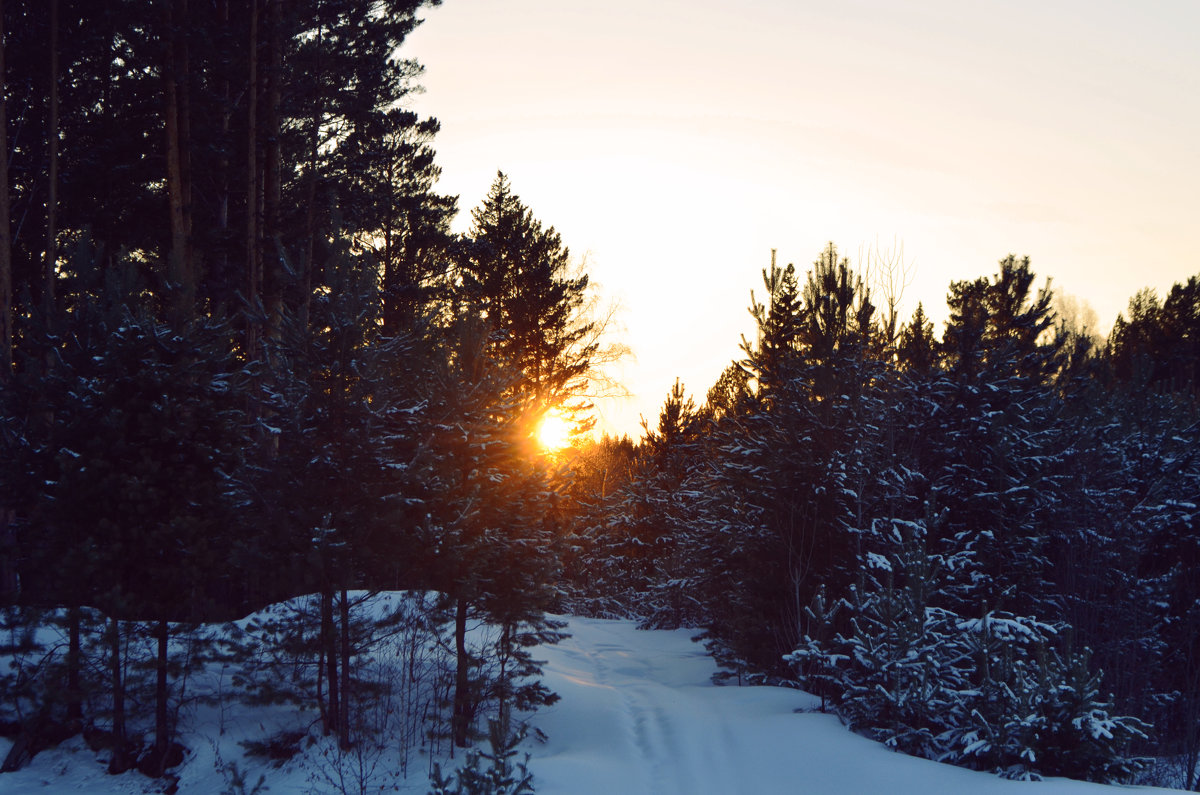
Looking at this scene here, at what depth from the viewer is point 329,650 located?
12.0m

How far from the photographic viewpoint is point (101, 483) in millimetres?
11570

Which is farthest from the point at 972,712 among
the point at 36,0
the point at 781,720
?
the point at 36,0

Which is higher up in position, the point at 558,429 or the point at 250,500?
the point at 558,429

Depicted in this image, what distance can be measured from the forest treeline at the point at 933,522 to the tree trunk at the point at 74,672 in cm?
790

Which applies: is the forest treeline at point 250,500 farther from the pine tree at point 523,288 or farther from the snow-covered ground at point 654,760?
the pine tree at point 523,288

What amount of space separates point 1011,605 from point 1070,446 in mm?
4411

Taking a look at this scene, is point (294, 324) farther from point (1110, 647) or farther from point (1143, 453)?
point (1143, 453)

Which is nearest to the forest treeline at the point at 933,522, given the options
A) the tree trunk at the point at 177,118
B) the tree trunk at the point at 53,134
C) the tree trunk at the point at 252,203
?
the tree trunk at the point at 252,203

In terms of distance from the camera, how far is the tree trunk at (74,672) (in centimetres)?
1166

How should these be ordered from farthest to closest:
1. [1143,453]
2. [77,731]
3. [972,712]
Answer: [1143,453]
[77,731]
[972,712]

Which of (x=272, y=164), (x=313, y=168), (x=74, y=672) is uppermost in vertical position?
(x=313, y=168)

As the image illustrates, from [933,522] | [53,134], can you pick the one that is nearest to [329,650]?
[933,522]

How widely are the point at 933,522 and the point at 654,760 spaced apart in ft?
19.0

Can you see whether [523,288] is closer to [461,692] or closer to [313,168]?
[313,168]
